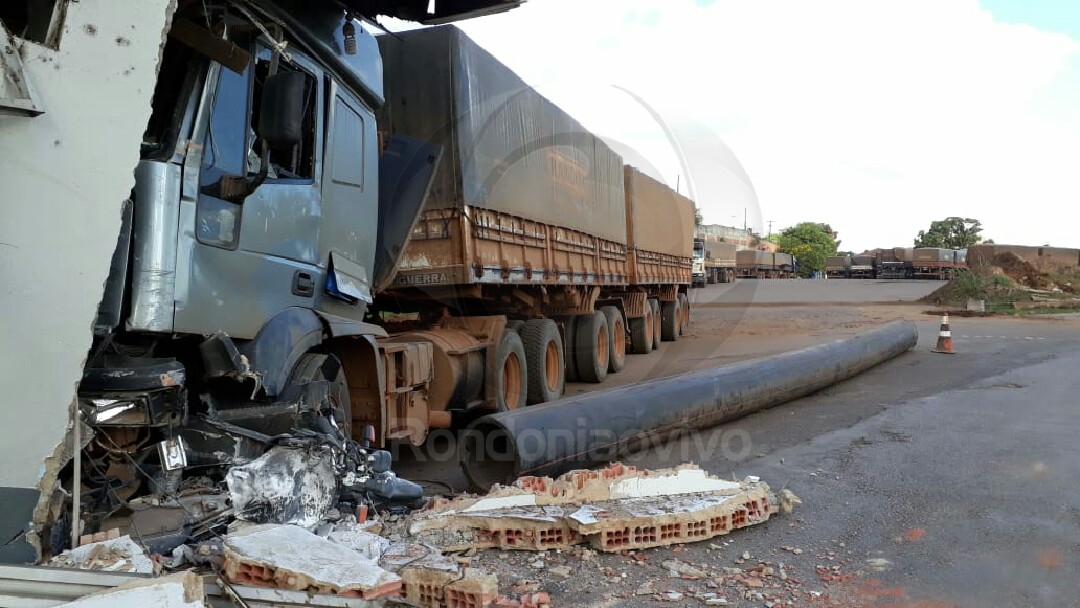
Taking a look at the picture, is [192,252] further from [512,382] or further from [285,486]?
[512,382]

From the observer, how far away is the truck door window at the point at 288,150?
3.51m

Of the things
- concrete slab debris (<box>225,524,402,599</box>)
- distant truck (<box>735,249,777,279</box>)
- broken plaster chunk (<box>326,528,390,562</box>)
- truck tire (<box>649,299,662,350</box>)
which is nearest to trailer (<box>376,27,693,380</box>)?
broken plaster chunk (<box>326,528,390,562</box>)

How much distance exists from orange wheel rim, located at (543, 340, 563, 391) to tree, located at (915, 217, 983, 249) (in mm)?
87926

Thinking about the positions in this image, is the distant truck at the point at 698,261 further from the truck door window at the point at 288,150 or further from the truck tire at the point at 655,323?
the truck door window at the point at 288,150

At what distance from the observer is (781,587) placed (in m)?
3.52

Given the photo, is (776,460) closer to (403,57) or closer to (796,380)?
(796,380)

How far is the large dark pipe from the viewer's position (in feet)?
17.1

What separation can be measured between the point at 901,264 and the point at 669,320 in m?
45.5

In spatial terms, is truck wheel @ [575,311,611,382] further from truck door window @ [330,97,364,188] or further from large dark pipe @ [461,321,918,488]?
truck door window @ [330,97,364,188]

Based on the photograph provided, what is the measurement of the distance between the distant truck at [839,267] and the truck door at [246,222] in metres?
66.1

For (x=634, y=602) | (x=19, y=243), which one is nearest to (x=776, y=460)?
(x=634, y=602)

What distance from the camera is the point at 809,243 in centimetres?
9644

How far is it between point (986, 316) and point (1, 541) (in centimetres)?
2582

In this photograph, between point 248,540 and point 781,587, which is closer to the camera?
point 248,540
